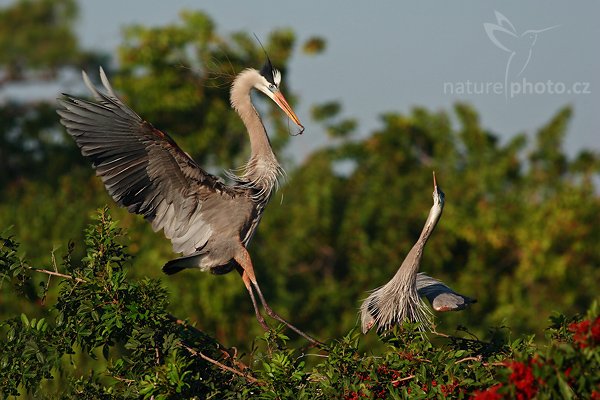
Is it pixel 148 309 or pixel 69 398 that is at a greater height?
pixel 148 309

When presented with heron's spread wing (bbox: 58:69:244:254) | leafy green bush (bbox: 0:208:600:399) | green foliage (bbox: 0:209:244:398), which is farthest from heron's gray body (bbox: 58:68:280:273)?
green foliage (bbox: 0:209:244:398)

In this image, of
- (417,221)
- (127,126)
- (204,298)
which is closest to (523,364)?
(127,126)

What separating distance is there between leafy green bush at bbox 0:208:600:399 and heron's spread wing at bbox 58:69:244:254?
2.71 feet

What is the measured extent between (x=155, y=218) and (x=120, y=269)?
1311 millimetres

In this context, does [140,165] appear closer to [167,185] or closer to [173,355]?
[167,185]

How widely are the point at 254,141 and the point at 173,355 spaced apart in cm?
250

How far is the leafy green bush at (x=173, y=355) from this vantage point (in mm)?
4750

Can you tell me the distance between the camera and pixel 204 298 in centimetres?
1386

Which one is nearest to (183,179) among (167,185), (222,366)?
(167,185)

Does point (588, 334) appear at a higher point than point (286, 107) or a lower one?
higher

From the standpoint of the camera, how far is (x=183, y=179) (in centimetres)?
638

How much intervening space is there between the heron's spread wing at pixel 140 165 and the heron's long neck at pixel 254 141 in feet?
1.09

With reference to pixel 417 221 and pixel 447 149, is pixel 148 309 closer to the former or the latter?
pixel 417 221

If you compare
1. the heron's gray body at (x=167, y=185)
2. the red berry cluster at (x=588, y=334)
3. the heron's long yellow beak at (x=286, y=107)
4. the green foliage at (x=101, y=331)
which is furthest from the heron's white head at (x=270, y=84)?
the red berry cluster at (x=588, y=334)
